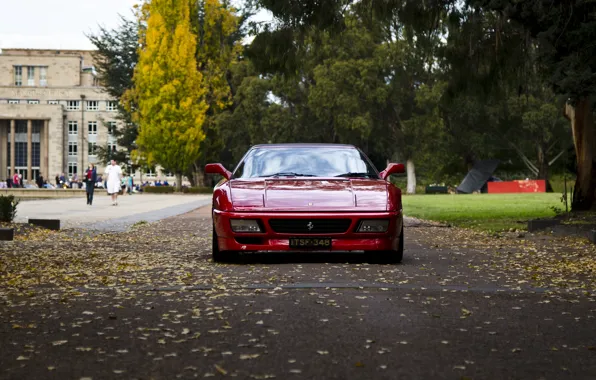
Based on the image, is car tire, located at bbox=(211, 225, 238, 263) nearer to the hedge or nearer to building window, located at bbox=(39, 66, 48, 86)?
the hedge

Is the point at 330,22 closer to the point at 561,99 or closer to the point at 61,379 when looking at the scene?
the point at 561,99

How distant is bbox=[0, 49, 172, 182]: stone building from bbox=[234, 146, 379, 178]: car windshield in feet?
359

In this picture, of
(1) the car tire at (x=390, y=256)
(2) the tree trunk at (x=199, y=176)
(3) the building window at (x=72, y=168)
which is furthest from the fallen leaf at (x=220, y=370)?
(3) the building window at (x=72, y=168)

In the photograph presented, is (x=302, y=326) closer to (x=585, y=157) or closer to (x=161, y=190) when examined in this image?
(x=585, y=157)

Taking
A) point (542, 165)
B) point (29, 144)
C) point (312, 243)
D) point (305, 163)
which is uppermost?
point (29, 144)

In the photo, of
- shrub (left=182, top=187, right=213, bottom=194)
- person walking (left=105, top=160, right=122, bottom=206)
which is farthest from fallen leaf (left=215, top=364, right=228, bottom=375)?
shrub (left=182, top=187, right=213, bottom=194)

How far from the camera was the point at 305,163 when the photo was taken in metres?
12.4

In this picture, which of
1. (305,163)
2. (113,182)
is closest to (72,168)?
(113,182)

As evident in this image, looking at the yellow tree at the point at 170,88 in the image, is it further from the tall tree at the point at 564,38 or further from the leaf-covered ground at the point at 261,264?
the tall tree at the point at 564,38

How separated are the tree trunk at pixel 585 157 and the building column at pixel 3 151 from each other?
112 meters

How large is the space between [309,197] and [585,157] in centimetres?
1142

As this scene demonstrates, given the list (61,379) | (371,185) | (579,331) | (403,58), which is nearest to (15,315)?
(61,379)

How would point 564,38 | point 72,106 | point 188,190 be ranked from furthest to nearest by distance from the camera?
point 72,106 < point 188,190 < point 564,38

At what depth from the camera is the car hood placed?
10961 millimetres
